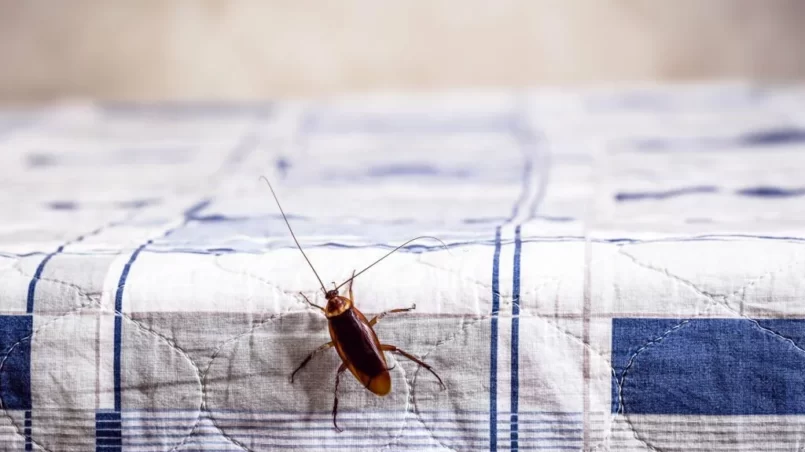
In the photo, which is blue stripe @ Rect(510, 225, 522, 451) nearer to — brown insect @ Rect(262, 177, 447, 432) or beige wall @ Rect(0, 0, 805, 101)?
brown insect @ Rect(262, 177, 447, 432)

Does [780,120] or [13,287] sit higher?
[780,120]

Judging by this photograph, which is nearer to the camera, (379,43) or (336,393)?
(336,393)

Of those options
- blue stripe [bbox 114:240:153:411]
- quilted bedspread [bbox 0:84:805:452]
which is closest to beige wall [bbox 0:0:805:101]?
quilted bedspread [bbox 0:84:805:452]

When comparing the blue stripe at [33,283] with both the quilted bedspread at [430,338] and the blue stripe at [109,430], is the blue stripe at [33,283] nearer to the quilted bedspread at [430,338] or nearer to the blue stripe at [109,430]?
the quilted bedspread at [430,338]

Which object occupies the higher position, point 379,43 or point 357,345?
point 379,43

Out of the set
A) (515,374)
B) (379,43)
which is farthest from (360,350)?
(379,43)

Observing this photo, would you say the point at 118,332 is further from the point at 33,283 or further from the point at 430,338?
the point at 430,338

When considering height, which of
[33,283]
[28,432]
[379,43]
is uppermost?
[379,43]

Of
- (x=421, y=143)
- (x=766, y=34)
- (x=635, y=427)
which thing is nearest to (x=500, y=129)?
(x=421, y=143)

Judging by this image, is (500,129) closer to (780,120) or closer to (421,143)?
(421,143)
